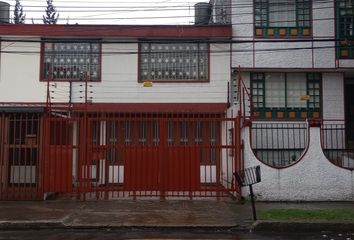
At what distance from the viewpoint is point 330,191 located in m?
14.4

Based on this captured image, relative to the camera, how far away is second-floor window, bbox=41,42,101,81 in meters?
20.1

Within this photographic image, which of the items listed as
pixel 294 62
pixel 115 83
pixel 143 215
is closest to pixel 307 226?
pixel 143 215

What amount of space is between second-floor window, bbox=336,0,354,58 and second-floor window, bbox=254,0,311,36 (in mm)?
1139

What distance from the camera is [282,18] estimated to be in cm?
2005

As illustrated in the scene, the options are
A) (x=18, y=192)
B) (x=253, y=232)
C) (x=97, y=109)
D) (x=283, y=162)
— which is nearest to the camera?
(x=253, y=232)

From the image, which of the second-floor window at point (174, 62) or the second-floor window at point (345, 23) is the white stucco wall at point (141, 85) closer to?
the second-floor window at point (174, 62)

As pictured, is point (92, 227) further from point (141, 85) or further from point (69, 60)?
point (69, 60)

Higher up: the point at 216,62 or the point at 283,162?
the point at 216,62

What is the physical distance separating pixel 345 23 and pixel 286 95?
3585 mm

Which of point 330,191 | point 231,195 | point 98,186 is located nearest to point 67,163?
point 98,186

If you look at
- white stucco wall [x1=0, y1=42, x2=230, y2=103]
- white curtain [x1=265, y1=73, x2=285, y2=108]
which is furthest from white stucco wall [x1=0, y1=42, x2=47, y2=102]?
white curtain [x1=265, y1=73, x2=285, y2=108]

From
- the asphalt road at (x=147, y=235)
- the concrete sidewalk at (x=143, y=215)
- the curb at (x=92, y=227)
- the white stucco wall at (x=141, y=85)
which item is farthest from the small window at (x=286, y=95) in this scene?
the asphalt road at (x=147, y=235)

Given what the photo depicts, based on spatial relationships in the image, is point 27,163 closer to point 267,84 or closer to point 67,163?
point 67,163

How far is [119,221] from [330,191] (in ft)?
21.1
